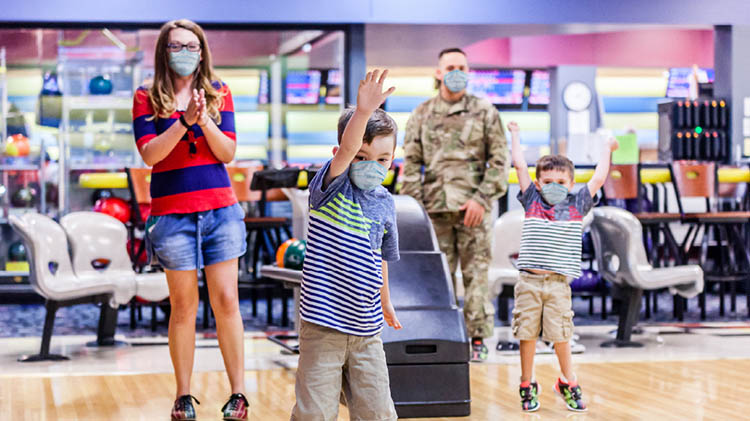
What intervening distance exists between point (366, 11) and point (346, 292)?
6.39 m

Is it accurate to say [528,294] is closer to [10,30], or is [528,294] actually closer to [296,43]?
[296,43]

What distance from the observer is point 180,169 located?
137 inches

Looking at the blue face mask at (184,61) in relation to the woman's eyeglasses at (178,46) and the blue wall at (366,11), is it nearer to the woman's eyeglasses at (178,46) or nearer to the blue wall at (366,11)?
the woman's eyeglasses at (178,46)

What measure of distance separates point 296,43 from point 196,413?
20.4 ft

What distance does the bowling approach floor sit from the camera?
152 inches

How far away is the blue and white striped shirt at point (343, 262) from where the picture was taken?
257 centimetres

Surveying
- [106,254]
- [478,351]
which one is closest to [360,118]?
[478,351]

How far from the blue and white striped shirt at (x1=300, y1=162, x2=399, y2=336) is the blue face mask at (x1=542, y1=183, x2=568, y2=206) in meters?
1.53

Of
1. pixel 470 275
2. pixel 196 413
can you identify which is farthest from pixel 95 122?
pixel 196 413

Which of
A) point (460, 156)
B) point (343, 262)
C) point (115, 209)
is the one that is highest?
point (460, 156)

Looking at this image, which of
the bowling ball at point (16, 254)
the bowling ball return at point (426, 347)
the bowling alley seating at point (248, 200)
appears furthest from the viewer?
the bowling ball at point (16, 254)

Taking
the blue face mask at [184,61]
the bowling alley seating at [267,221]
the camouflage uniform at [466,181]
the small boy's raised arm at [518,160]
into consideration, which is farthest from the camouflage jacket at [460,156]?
the blue face mask at [184,61]

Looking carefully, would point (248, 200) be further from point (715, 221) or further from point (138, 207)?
point (715, 221)

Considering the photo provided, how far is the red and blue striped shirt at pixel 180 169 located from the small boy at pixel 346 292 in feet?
3.10
